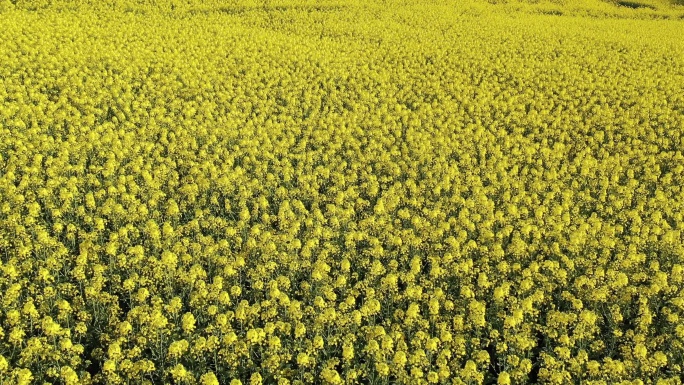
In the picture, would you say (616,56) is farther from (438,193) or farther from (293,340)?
(293,340)

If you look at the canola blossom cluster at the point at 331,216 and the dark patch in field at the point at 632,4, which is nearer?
the canola blossom cluster at the point at 331,216

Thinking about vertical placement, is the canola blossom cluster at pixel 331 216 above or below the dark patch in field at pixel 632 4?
below

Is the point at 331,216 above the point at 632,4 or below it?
below

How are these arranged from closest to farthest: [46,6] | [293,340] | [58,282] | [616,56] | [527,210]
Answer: [293,340] < [58,282] < [527,210] < [616,56] < [46,6]

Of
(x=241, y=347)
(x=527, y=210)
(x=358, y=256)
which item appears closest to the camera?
(x=241, y=347)

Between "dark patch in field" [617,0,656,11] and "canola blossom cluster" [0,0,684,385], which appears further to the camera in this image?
"dark patch in field" [617,0,656,11]

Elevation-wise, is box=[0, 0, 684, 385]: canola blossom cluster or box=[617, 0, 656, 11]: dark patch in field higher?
box=[617, 0, 656, 11]: dark patch in field

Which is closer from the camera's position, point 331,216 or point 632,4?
point 331,216

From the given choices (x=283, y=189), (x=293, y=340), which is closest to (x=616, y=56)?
(x=283, y=189)
